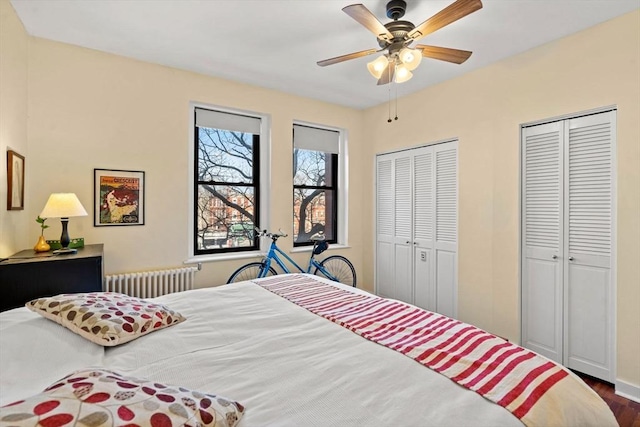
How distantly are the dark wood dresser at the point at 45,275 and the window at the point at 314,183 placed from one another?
7.44 ft

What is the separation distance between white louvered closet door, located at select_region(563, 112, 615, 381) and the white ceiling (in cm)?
83

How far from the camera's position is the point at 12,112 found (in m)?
2.31

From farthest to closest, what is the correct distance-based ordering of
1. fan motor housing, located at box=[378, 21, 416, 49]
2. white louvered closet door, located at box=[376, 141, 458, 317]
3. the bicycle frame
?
the bicycle frame < white louvered closet door, located at box=[376, 141, 458, 317] < fan motor housing, located at box=[378, 21, 416, 49]

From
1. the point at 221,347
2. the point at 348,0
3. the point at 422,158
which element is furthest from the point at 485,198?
the point at 221,347

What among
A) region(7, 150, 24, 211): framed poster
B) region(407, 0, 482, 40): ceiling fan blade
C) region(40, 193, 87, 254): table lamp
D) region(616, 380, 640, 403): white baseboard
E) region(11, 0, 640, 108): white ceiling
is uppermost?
region(11, 0, 640, 108): white ceiling

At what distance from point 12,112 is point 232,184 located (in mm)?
1870

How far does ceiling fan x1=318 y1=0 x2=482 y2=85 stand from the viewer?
1893mm

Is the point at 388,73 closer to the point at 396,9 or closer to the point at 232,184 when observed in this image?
the point at 396,9

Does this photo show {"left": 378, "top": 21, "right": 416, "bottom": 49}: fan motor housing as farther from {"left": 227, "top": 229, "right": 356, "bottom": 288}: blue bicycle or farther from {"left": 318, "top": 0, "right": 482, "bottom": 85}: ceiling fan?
{"left": 227, "top": 229, "right": 356, "bottom": 288}: blue bicycle

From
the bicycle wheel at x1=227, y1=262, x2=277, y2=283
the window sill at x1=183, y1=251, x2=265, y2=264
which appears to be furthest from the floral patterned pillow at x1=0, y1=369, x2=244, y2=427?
the bicycle wheel at x1=227, y1=262, x2=277, y2=283

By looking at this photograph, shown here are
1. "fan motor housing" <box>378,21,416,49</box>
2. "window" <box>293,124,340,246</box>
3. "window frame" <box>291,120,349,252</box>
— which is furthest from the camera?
"window frame" <box>291,120,349,252</box>

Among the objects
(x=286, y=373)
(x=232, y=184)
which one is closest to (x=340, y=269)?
(x=232, y=184)

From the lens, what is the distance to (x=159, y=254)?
10.6 ft

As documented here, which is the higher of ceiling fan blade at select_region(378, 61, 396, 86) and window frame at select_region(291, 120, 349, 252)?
A: ceiling fan blade at select_region(378, 61, 396, 86)
